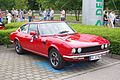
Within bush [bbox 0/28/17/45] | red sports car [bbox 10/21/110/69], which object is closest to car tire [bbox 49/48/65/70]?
red sports car [bbox 10/21/110/69]

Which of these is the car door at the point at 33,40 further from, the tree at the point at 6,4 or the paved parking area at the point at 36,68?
the tree at the point at 6,4

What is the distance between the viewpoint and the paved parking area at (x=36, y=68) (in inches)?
272

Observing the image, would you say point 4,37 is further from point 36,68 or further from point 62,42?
point 62,42

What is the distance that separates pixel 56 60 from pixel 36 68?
2.50ft

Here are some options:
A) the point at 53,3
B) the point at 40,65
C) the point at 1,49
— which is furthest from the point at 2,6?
the point at 40,65

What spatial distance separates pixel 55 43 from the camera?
7.46 meters

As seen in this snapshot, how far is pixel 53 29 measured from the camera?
28.0ft

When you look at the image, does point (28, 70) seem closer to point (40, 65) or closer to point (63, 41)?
point (40, 65)

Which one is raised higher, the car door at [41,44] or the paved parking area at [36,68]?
the car door at [41,44]

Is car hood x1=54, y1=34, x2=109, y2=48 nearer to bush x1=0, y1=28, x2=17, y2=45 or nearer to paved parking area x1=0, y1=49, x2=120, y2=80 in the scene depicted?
paved parking area x1=0, y1=49, x2=120, y2=80

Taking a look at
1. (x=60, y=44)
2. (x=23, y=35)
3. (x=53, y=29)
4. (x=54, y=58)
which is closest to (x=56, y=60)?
(x=54, y=58)

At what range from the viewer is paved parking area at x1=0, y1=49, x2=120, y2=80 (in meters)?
6.91

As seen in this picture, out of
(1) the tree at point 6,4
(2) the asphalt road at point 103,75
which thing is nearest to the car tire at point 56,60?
(2) the asphalt road at point 103,75

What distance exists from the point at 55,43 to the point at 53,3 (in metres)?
32.7
